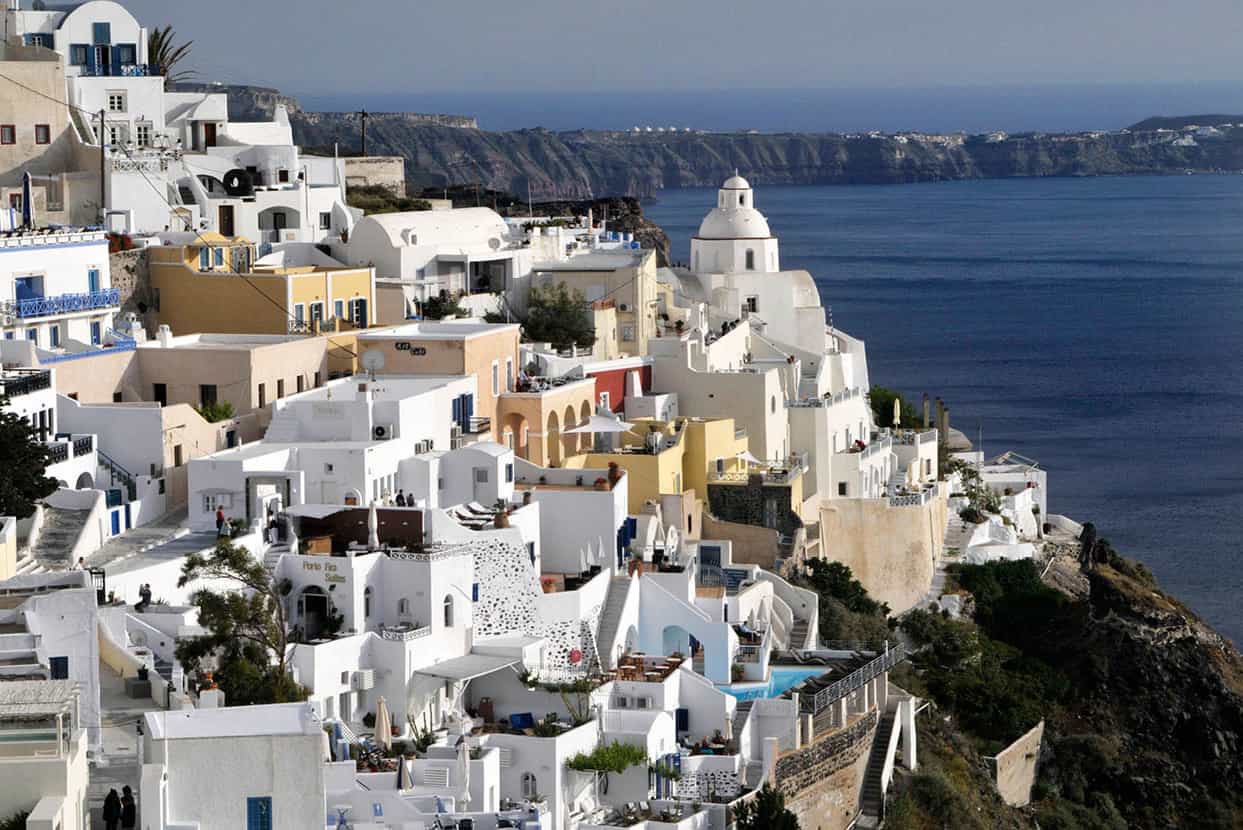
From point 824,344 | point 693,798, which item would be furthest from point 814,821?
point 824,344

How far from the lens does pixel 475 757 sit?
21.6 meters

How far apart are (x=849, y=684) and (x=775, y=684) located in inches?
29.8

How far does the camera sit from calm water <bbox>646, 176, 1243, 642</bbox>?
54.1m

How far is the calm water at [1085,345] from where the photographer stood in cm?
5406

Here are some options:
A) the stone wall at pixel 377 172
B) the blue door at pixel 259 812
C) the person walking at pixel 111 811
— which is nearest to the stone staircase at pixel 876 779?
the blue door at pixel 259 812

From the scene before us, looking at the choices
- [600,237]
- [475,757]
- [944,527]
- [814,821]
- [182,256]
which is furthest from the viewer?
[600,237]

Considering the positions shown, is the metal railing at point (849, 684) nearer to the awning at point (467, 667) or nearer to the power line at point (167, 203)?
the awning at point (467, 667)

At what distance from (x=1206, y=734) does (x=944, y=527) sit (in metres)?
4.77

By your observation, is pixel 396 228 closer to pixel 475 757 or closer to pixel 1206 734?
pixel 1206 734

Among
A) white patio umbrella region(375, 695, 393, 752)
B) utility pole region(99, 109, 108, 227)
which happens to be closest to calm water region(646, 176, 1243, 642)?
utility pole region(99, 109, 108, 227)

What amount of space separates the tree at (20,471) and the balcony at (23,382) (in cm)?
112

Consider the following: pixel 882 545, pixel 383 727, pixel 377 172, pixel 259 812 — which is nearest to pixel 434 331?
pixel 882 545

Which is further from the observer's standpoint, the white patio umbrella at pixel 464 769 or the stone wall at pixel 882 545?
the stone wall at pixel 882 545

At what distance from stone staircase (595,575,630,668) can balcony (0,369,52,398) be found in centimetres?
599
